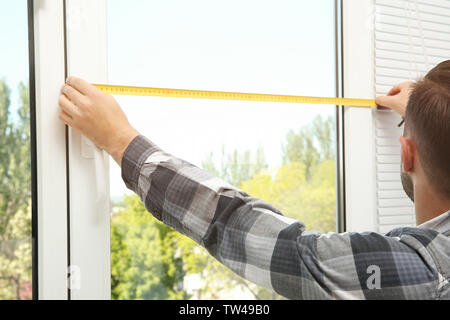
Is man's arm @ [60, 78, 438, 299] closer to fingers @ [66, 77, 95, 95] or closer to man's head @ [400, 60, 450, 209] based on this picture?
fingers @ [66, 77, 95, 95]

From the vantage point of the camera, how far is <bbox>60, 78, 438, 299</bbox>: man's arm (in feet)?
2.44

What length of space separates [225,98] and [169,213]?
34 centimetres

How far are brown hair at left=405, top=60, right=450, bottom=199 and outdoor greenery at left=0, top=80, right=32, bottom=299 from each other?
34.4 inches

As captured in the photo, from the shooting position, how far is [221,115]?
3.47 ft

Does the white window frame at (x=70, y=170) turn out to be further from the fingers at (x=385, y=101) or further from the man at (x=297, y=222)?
the fingers at (x=385, y=101)

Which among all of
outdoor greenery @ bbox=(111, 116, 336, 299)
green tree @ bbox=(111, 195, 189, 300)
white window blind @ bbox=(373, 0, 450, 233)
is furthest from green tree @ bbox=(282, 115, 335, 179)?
green tree @ bbox=(111, 195, 189, 300)

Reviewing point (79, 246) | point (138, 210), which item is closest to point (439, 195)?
point (138, 210)

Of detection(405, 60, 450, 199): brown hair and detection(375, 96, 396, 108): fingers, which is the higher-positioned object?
detection(375, 96, 396, 108): fingers

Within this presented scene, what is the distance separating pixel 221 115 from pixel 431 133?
498 millimetres

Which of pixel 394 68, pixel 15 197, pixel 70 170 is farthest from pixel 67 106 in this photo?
pixel 394 68

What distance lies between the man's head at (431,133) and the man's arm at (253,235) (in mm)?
143

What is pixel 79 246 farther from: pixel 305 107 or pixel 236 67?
pixel 305 107

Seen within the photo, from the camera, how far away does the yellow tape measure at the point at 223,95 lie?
919mm

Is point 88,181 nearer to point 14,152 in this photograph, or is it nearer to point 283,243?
point 14,152
